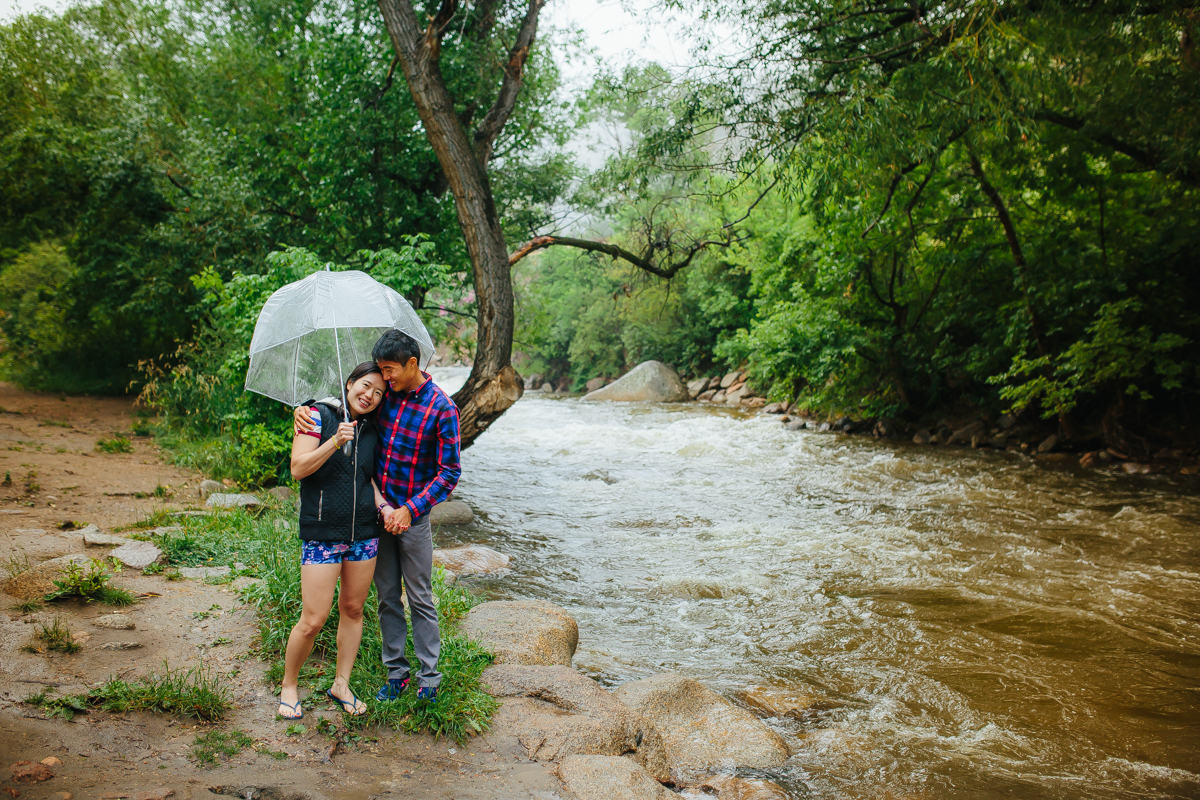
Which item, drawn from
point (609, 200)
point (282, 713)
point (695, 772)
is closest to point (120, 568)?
point (282, 713)

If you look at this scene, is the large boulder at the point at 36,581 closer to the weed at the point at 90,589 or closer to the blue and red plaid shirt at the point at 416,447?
the weed at the point at 90,589

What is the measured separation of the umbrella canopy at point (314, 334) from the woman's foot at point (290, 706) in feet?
4.18

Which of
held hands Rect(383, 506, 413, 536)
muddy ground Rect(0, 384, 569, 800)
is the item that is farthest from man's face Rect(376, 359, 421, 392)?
muddy ground Rect(0, 384, 569, 800)

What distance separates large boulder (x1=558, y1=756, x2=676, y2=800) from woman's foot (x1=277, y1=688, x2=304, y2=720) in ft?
3.81

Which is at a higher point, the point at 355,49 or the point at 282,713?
the point at 355,49

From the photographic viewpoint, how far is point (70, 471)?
7508mm

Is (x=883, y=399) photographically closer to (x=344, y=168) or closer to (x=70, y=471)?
(x=344, y=168)

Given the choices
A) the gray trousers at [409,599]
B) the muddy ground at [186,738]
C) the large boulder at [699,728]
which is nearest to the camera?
the muddy ground at [186,738]

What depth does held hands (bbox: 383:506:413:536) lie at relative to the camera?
3.05 m

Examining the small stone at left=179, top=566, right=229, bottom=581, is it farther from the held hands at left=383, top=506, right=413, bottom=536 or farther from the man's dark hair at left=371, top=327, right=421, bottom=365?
the man's dark hair at left=371, top=327, right=421, bottom=365

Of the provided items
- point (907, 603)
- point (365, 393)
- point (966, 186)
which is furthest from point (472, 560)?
point (966, 186)

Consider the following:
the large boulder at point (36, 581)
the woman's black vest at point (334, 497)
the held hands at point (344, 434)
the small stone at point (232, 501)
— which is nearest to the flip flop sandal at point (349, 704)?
the woman's black vest at point (334, 497)

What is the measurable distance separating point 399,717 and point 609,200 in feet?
36.7

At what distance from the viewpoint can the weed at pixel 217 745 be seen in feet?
8.84
